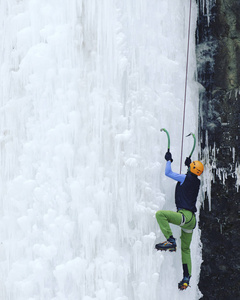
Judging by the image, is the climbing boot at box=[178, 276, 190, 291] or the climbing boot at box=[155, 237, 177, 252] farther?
the climbing boot at box=[178, 276, 190, 291]

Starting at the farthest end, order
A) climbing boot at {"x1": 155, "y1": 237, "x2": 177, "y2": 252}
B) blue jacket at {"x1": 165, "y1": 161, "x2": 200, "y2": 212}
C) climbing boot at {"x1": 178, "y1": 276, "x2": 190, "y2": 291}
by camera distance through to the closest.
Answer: climbing boot at {"x1": 178, "y1": 276, "x2": 190, "y2": 291} < blue jacket at {"x1": 165, "y1": 161, "x2": 200, "y2": 212} < climbing boot at {"x1": 155, "y1": 237, "x2": 177, "y2": 252}

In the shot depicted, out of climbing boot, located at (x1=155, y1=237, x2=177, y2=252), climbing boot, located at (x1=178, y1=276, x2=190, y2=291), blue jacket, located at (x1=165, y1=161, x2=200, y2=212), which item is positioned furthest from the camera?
climbing boot, located at (x1=178, y1=276, x2=190, y2=291)

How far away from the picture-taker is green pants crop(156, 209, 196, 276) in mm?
4312

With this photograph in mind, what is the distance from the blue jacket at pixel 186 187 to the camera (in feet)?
14.6

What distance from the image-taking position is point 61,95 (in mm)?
4422

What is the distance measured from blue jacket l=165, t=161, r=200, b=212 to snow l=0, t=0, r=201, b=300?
8.1 inches

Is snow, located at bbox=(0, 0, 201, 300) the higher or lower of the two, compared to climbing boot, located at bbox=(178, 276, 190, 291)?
higher

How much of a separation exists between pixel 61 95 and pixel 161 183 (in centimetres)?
135

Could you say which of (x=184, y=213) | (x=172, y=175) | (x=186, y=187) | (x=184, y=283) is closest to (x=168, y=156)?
Answer: (x=172, y=175)

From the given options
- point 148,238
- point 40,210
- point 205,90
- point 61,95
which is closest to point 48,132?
point 61,95

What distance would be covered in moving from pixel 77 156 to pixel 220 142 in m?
1.72

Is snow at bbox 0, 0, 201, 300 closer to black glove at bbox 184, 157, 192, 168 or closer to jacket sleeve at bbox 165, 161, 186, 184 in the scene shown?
jacket sleeve at bbox 165, 161, 186, 184

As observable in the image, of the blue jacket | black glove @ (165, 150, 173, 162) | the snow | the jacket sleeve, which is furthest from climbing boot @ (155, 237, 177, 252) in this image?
black glove @ (165, 150, 173, 162)

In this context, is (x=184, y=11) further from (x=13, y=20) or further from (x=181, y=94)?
(x=13, y=20)
